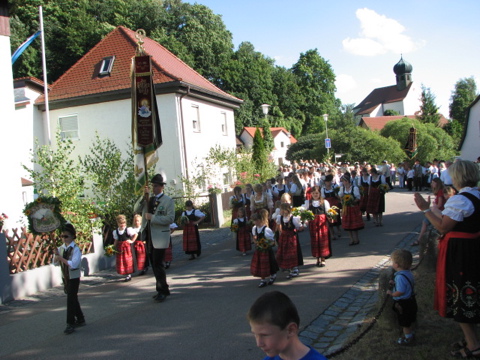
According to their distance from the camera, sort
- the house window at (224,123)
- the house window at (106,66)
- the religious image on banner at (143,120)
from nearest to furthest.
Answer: the religious image on banner at (143,120) → the house window at (106,66) → the house window at (224,123)

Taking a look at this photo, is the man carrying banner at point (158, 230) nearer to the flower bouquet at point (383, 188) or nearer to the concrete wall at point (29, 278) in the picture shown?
the concrete wall at point (29, 278)

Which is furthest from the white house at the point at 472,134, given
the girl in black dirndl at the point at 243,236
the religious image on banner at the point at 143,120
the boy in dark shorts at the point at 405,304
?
the boy in dark shorts at the point at 405,304

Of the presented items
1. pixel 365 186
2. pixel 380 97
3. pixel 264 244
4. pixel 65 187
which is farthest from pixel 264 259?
pixel 380 97

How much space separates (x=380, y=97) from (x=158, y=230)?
395 feet

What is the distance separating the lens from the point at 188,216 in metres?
11.7

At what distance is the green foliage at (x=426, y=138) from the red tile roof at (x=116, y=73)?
24648 mm

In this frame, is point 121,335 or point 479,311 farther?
point 121,335

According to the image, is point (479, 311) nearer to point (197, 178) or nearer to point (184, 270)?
point (184, 270)

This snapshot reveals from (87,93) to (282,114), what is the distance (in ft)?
152

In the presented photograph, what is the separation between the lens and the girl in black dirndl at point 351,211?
11.2m

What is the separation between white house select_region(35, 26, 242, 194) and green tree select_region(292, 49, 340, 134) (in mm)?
48265

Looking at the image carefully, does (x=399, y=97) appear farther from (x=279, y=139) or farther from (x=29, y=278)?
(x=29, y=278)

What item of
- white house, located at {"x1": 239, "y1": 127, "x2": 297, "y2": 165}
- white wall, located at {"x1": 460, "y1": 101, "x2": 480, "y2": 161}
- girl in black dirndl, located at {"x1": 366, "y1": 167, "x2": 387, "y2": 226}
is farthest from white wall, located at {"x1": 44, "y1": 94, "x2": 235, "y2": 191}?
white house, located at {"x1": 239, "y1": 127, "x2": 297, "y2": 165}

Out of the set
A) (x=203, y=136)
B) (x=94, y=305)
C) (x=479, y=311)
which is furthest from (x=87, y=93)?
(x=479, y=311)
